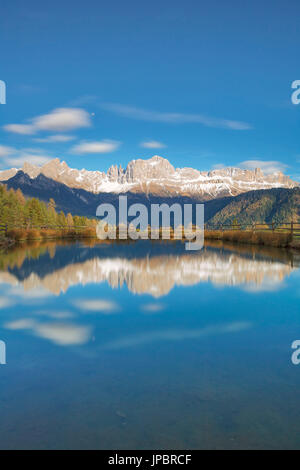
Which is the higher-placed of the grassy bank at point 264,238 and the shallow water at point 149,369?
the grassy bank at point 264,238

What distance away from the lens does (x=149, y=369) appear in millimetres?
5254

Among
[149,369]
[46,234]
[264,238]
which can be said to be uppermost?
[46,234]

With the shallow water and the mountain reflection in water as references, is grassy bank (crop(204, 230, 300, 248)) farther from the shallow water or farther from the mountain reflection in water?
the shallow water

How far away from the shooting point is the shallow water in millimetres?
3652

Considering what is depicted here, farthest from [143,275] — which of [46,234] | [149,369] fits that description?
[46,234]

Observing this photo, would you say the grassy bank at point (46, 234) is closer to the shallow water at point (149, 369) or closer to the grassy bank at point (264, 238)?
the grassy bank at point (264, 238)

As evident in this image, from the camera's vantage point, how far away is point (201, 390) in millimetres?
4547

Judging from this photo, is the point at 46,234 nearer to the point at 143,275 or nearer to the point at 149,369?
the point at 143,275

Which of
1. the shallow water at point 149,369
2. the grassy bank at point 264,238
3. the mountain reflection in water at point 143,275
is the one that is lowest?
the shallow water at point 149,369

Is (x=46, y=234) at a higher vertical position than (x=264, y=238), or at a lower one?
higher

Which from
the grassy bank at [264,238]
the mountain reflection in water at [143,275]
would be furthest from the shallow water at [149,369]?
the grassy bank at [264,238]

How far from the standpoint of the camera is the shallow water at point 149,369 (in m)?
3.65
